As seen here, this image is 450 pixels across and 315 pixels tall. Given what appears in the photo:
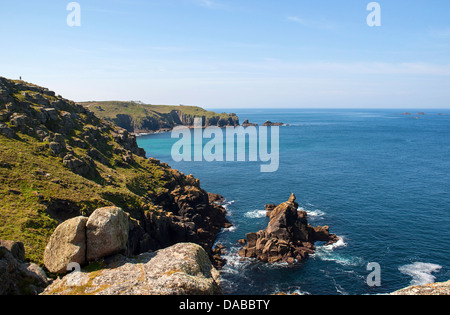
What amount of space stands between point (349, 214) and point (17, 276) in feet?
257

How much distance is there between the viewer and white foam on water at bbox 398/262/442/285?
52.5 meters

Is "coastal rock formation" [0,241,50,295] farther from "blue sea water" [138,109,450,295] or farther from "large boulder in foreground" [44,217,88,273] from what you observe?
"blue sea water" [138,109,450,295]

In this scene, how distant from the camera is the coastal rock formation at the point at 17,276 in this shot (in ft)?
72.1

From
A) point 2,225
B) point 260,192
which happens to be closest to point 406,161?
point 260,192

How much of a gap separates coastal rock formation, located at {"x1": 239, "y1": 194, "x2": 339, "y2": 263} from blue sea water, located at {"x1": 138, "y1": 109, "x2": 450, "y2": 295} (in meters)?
2.21

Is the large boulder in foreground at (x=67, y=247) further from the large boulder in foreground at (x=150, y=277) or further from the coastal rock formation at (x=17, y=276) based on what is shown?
the large boulder in foreground at (x=150, y=277)

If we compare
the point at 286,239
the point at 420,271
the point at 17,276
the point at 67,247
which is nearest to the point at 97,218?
Result: the point at 67,247

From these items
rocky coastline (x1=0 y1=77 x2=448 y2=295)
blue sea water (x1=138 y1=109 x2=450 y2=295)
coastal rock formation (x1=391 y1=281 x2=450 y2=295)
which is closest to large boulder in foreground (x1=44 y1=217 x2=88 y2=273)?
rocky coastline (x1=0 y1=77 x2=448 y2=295)

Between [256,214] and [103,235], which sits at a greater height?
[103,235]

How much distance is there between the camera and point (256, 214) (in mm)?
85375

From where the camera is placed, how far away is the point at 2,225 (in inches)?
1396

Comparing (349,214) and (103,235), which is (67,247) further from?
(349,214)

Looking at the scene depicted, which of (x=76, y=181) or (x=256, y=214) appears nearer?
(x=76, y=181)

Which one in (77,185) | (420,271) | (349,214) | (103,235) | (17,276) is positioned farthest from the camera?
(349,214)
